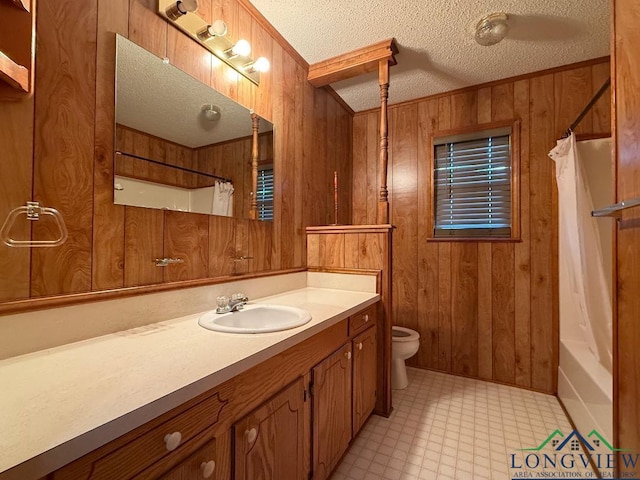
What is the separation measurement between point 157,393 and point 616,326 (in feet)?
4.47

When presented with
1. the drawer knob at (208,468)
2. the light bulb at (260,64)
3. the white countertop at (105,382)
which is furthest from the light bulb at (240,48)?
the drawer knob at (208,468)

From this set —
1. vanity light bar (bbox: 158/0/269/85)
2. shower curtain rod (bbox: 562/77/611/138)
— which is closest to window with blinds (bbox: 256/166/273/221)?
vanity light bar (bbox: 158/0/269/85)

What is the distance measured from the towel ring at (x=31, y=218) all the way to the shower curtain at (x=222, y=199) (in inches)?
24.4

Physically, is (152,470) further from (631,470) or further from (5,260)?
(631,470)

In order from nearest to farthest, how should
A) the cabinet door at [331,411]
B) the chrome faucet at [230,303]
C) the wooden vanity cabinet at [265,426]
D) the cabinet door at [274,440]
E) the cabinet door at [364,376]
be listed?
the wooden vanity cabinet at [265,426]
the cabinet door at [274,440]
the cabinet door at [331,411]
the chrome faucet at [230,303]
the cabinet door at [364,376]

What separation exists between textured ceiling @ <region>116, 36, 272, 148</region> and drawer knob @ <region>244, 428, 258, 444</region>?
115cm

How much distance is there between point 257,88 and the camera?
5.57ft

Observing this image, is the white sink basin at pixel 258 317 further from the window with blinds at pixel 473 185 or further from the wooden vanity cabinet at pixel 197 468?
the window with blinds at pixel 473 185

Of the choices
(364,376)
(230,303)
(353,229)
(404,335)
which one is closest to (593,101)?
(353,229)

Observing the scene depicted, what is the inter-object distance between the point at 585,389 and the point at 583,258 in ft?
2.42

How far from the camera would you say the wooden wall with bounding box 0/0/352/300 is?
85 centimetres

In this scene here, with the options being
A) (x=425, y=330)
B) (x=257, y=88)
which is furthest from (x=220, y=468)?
(x=425, y=330)

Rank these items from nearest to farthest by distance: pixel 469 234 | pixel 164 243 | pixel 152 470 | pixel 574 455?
pixel 152 470 < pixel 164 243 < pixel 574 455 < pixel 469 234

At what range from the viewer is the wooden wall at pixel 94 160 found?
85cm
